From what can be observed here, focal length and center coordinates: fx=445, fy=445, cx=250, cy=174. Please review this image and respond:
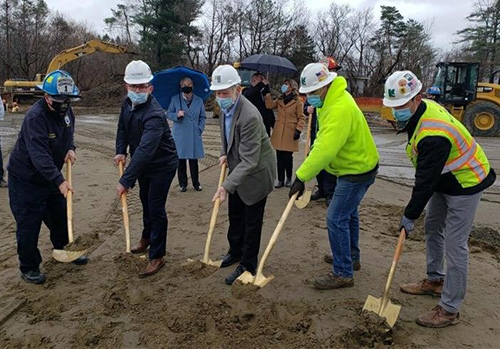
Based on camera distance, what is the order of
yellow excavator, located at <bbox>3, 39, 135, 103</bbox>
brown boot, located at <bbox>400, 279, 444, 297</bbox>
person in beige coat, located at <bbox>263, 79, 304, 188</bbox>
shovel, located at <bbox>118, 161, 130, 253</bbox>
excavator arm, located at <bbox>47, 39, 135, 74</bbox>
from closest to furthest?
brown boot, located at <bbox>400, 279, 444, 297</bbox>, shovel, located at <bbox>118, 161, 130, 253</bbox>, person in beige coat, located at <bbox>263, 79, 304, 188</bbox>, excavator arm, located at <bbox>47, 39, 135, 74</bbox>, yellow excavator, located at <bbox>3, 39, 135, 103</bbox>

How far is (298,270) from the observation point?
4.23 metres

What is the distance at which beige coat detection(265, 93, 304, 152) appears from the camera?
22.7ft

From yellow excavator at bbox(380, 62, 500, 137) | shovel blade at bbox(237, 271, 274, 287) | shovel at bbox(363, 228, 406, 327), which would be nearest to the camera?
shovel at bbox(363, 228, 406, 327)

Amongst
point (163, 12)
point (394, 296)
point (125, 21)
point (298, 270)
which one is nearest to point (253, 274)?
point (298, 270)

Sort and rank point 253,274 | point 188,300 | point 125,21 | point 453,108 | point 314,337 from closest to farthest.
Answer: point 314,337, point 188,300, point 253,274, point 453,108, point 125,21

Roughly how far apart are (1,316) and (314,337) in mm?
2323

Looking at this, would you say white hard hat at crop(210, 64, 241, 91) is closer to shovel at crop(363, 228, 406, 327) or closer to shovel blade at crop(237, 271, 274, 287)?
shovel blade at crop(237, 271, 274, 287)

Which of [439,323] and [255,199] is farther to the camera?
[255,199]

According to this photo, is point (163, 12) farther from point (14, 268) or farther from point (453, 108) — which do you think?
point (14, 268)

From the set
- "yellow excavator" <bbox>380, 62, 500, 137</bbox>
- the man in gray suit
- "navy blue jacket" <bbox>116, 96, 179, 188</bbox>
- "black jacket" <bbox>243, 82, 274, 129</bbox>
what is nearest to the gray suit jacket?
the man in gray suit

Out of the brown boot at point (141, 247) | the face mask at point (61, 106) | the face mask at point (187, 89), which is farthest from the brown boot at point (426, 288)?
the face mask at point (187, 89)

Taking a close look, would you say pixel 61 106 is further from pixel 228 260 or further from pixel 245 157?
pixel 228 260

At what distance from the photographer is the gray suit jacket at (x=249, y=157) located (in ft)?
11.9

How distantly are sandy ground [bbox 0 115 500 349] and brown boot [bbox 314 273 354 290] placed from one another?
58 mm
